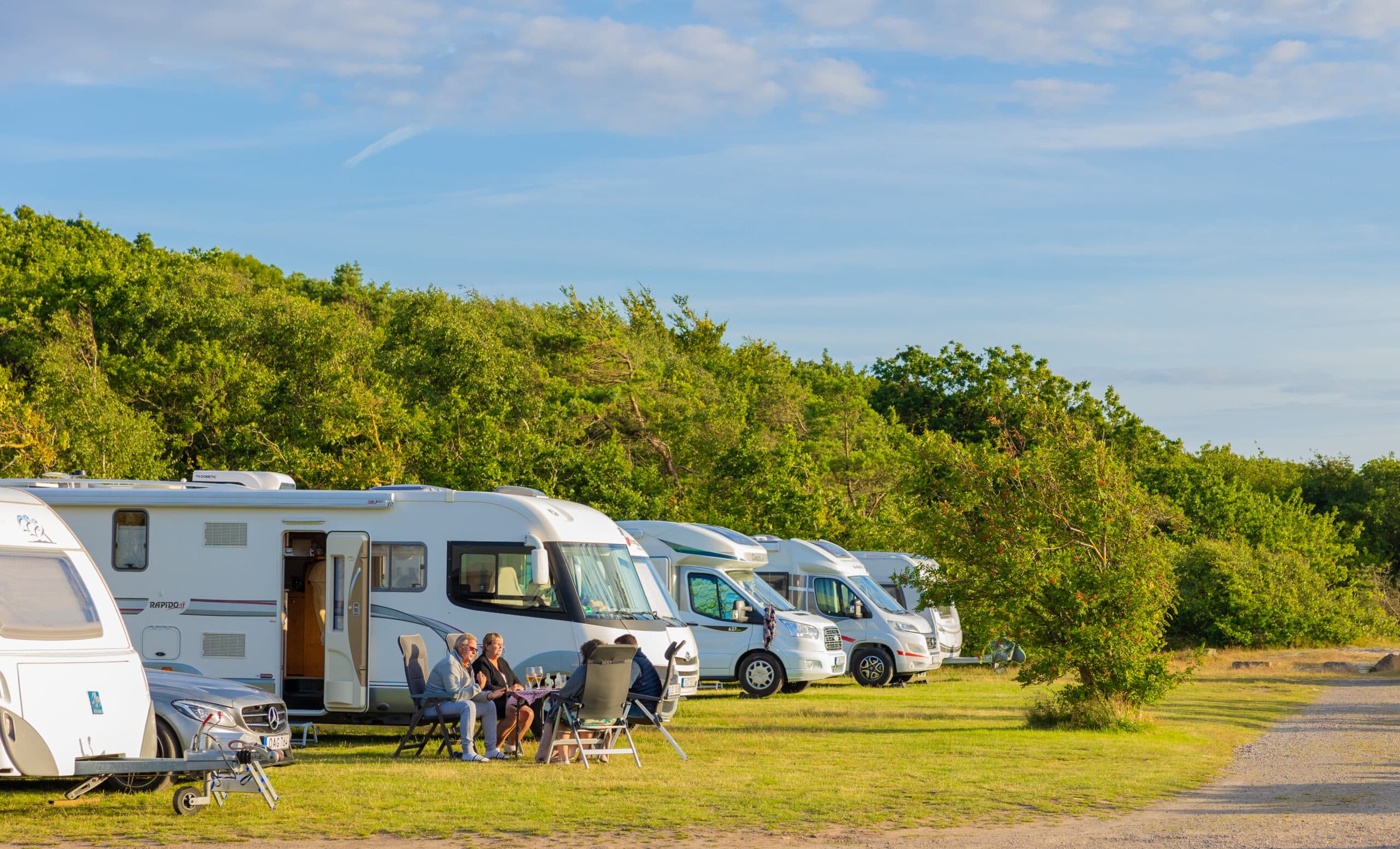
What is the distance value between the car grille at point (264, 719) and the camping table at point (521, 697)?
2.30 meters

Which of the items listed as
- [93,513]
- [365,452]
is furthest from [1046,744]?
[365,452]

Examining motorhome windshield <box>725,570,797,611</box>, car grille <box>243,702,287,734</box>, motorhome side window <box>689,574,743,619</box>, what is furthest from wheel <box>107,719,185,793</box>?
motorhome windshield <box>725,570,797,611</box>

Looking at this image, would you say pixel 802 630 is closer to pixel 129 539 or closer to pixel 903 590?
pixel 903 590

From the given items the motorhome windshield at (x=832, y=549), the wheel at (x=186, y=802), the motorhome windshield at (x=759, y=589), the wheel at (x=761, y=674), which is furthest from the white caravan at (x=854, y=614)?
the wheel at (x=186, y=802)

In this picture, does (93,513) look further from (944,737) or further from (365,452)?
(365,452)

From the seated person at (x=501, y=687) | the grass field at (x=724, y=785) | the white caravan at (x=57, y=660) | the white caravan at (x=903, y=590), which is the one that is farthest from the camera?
the white caravan at (x=903, y=590)

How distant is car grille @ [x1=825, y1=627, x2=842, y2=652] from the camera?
21938 mm

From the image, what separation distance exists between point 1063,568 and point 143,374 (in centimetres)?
2587

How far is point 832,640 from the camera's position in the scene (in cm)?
2216

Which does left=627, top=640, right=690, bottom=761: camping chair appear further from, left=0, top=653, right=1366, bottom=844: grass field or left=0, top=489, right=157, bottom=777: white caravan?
left=0, top=489, right=157, bottom=777: white caravan

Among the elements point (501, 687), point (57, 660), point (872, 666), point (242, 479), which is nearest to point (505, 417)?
point (872, 666)

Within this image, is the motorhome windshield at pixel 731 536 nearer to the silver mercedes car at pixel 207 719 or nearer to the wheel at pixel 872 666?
the wheel at pixel 872 666

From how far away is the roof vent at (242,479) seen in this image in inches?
604

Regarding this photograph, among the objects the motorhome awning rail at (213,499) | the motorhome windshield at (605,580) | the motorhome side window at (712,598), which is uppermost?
the motorhome awning rail at (213,499)
